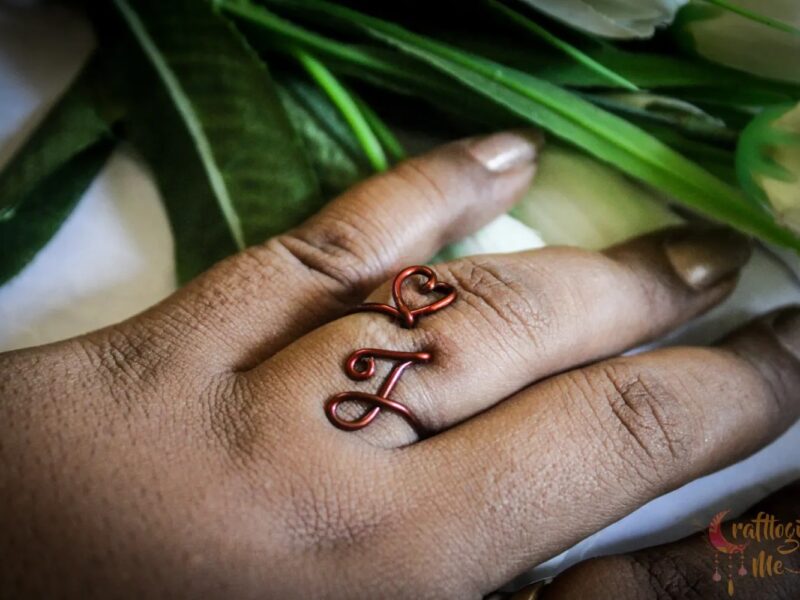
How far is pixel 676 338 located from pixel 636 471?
236 mm

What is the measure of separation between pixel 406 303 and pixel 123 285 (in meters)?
0.34

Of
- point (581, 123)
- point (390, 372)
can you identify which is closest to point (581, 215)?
point (581, 123)

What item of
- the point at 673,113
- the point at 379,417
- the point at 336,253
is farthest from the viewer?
the point at 673,113

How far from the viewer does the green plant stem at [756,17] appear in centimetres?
62

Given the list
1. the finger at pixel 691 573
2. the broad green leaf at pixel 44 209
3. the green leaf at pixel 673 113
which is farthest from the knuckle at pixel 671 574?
the broad green leaf at pixel 44 209

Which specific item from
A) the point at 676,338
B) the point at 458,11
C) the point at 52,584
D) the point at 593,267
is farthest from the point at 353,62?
the point at 52,584

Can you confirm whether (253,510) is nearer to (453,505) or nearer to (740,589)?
(453,505)

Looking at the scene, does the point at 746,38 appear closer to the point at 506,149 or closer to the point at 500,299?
the point at 506,149

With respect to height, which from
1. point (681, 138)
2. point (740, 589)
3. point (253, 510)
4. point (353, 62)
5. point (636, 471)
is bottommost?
point (740, 589)

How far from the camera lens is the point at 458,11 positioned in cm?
80

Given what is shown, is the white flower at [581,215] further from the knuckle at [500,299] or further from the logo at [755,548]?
the logo at [755,548]

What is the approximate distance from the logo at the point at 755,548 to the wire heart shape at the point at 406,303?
0.32 metres

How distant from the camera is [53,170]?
77cm

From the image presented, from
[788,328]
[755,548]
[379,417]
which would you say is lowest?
[755,548]
